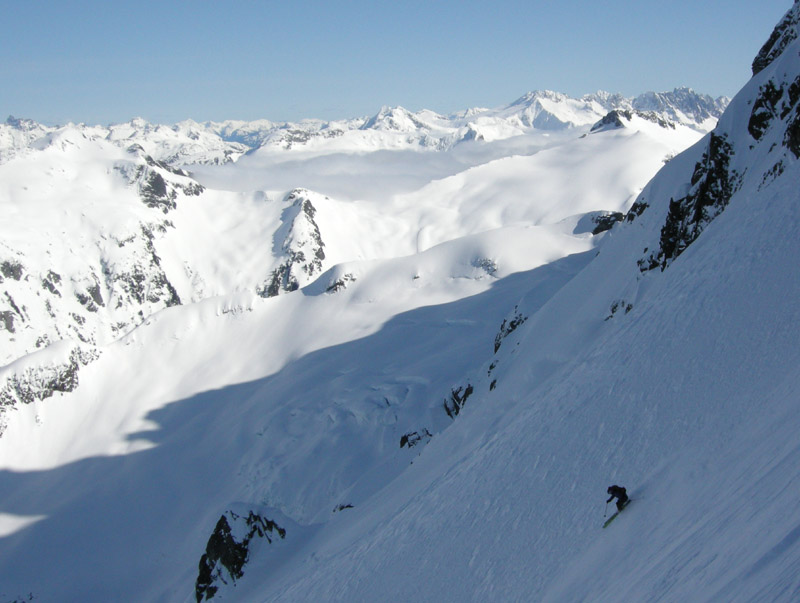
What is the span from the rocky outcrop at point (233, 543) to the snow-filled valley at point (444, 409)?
18cm

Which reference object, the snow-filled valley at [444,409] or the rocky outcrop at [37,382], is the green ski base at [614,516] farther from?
the rocky outcrop at [37,382]

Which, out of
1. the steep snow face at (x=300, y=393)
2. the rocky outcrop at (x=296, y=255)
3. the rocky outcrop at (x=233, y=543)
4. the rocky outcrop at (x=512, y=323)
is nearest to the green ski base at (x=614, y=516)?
the steep snow face at (x=300, y=393)

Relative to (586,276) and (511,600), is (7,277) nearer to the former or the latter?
(586,276)

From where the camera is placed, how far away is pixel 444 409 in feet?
151

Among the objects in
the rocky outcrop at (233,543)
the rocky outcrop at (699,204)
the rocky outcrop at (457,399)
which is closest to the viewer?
the rocky outcrop at (699,204)

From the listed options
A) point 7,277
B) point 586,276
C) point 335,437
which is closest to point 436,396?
point 335,437

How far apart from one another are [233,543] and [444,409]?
20493 millimetres

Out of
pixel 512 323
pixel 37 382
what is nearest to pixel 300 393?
pixel 512 323

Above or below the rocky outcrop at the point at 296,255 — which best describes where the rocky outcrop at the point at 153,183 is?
above

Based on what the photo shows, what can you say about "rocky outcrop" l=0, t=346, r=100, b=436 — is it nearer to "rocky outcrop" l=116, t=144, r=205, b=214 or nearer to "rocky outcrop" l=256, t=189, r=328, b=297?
"rocky outcrop" l=256, t=189, r=328, b=297

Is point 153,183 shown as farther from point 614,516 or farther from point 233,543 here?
point 614,516

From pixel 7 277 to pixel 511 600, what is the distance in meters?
170

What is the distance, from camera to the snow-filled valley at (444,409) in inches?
424

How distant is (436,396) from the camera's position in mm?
57656
